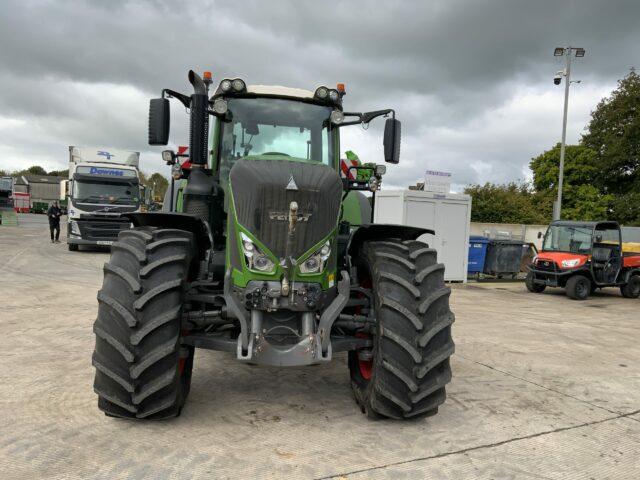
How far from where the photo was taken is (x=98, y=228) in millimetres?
16797

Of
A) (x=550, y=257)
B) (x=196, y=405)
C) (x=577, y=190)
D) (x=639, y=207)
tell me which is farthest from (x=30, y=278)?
(x=577, y=190)

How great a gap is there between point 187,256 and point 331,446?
1.64 meters

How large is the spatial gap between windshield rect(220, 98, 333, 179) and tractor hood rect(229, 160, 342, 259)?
0.93 m

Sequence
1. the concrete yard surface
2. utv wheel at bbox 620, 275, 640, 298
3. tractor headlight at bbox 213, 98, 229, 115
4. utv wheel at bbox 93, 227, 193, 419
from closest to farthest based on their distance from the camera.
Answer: the concrete yard surface → utv wheel at bbox 93, 227, 193, 419 → tractor headlight at bbox 213, 98, 229, 115 → utv wheel at bbox 620, 275, 640, 298

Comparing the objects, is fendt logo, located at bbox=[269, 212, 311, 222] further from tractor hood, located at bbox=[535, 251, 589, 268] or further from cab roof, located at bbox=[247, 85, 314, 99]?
tractor hood, located at bbox=[535, 251, 589, 268]

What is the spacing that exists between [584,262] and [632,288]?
7.22 feet

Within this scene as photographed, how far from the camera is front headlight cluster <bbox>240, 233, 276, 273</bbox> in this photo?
345 centimetres

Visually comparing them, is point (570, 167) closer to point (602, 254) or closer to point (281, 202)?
point (602, 254)

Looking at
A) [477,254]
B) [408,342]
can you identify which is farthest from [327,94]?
[477,254]

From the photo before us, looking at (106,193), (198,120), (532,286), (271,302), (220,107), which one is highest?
(220,107)

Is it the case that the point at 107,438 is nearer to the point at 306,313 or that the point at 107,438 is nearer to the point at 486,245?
the point at 306,313

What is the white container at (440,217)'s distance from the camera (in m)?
13.9

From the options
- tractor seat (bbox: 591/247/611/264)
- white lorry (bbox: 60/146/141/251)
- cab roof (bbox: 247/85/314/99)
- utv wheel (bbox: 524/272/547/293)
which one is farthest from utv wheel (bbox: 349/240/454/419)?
white lorry (bbox: 60/146/141/251)

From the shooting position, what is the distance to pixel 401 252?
3.85 metres
